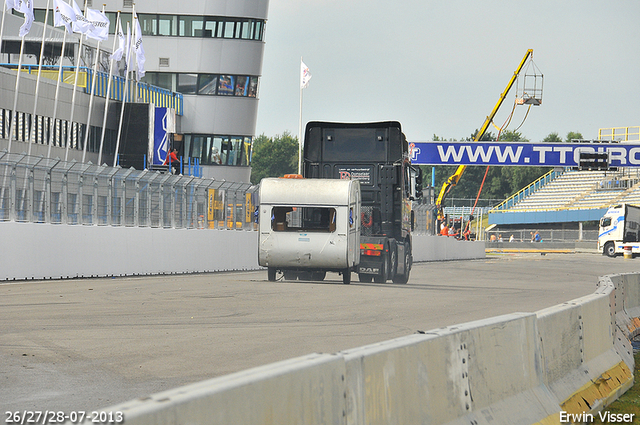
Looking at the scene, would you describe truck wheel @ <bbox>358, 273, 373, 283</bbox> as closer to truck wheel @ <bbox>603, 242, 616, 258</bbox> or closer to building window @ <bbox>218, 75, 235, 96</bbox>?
building window @ <bbox>218, 75, 235, 96</bbox>

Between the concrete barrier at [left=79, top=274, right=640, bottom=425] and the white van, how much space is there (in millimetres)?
12779

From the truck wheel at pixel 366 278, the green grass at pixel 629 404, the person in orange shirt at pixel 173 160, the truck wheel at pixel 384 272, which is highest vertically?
the person in orange shirt at pixel 173 160

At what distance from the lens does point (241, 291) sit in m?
19.2

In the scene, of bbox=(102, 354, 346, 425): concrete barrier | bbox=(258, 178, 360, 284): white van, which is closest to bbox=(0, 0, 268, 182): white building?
bbox=(258, 178, 360, 284): white van

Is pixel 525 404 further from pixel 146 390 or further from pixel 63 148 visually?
pixel 63 148

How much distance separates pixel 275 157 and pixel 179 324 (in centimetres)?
14220

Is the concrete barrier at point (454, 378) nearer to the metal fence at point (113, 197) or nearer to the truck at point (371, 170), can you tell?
the metal fence at point (113, 197)

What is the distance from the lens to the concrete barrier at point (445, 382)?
3.32 metres

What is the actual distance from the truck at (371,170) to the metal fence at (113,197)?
15.5 ft

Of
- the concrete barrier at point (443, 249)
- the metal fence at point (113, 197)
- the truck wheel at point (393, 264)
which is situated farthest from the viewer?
the concrete barrier at point (443, 249)

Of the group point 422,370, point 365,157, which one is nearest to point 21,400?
point 422,370

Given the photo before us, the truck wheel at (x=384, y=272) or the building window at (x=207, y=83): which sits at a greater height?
the building window at (x=207, y=83)

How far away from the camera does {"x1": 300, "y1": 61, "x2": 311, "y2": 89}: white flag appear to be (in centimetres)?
5159

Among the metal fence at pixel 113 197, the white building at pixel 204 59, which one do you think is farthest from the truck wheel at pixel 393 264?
the white building at pixel 204 59
